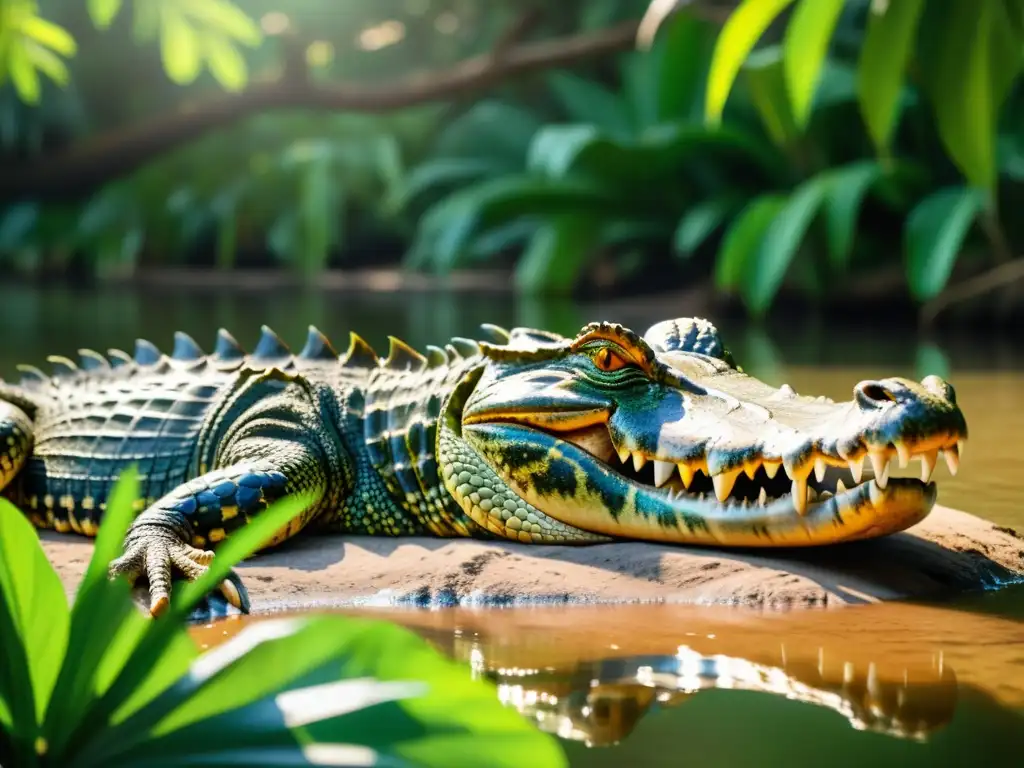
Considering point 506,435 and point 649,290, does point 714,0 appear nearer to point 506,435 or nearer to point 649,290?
point 649,290

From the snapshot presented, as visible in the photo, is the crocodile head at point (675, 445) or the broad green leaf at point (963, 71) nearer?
the broad green leaf at point (963, 71)

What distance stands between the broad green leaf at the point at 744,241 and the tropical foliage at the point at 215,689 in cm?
878

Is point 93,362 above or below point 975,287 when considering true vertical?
below

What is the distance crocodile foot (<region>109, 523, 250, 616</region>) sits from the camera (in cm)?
279

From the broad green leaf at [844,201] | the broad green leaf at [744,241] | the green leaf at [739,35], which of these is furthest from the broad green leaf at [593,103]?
the green leaf at [739,35]

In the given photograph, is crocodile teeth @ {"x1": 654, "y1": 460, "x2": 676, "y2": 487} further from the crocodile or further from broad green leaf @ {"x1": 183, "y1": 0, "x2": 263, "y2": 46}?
broad green leaf @ {"x1": 183, "y1": 0, "x2": 263, "y2": 46}

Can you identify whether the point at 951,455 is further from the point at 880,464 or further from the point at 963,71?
the point at 963,71

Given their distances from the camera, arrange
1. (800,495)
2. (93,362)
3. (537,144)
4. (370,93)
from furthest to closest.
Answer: (370,93), (537,144), (93,362), (800,495)

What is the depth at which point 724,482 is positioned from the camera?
8.93 ft

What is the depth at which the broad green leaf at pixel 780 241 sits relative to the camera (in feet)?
31.0

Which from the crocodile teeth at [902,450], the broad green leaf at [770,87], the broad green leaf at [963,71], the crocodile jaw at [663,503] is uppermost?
the broad green leaf at [770,87]

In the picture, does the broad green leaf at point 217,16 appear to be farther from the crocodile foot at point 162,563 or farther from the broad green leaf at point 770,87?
the broad green leaf at point 770,87

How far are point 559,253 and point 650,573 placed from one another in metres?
9.49

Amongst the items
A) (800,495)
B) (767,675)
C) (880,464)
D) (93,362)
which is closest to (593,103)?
(93,362)
